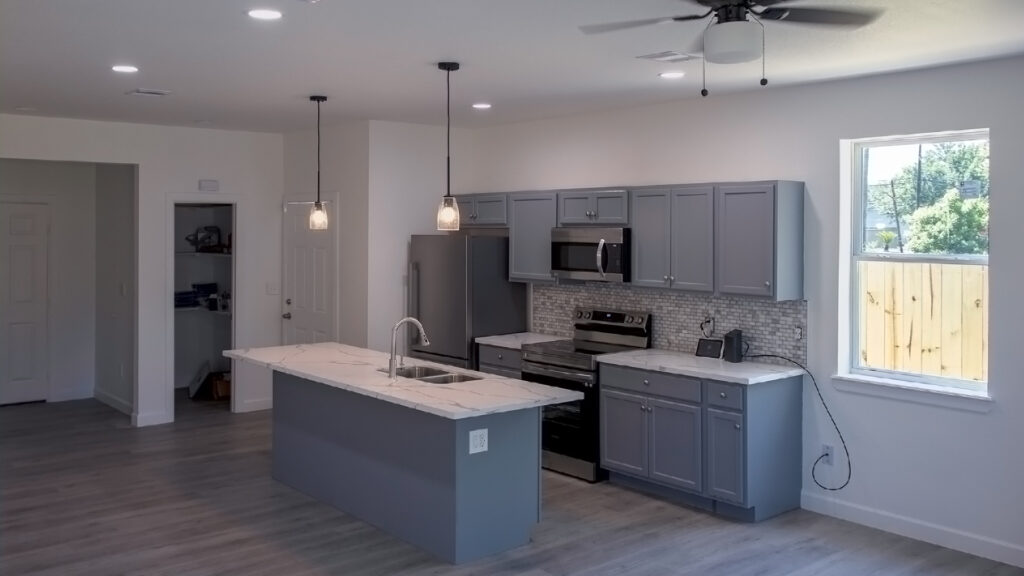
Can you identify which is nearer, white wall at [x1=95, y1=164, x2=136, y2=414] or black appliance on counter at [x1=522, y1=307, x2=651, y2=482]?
black appliance on counter at [x1=522, y1=307, x2=651, y2=482]

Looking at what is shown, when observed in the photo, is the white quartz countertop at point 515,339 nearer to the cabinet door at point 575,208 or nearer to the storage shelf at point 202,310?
the cabinet door at point 575,208

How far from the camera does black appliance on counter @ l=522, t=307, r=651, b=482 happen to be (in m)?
5.87

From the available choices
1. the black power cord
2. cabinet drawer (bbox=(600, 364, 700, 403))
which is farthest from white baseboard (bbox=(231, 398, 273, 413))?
the black power cord

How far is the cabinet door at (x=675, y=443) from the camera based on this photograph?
17.2 feet

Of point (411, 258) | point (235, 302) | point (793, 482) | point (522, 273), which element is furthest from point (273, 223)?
point (793, 482)

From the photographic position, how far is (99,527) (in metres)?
4.96

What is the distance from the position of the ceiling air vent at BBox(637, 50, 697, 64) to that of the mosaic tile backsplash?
1.62 meters

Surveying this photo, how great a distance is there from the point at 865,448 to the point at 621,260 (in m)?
1.88

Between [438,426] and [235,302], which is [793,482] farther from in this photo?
[235,302]

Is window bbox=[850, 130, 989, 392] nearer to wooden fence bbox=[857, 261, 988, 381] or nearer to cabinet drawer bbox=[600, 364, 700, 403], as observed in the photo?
wooden fence bbox=[857, 261, 988, 381]

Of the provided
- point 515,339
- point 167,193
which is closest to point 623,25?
point 515,339

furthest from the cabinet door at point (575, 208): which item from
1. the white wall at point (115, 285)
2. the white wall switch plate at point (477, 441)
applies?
the white wall at point (115, 285)

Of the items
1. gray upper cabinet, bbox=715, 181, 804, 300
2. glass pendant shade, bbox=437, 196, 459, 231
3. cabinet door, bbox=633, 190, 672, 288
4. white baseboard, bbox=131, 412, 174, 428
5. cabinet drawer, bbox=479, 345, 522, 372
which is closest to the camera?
glass pendant shade, bbox=437, 196, 459, 231

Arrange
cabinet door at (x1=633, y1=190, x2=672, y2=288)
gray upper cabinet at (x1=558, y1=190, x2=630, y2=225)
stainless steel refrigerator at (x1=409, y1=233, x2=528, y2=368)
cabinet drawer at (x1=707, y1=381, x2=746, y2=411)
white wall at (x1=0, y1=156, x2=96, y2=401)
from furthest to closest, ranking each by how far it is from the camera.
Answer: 1. white wall at (x1=0, y1=156, x2=96, y2=401)
2. stainless steel refrigerator at (x1=409, y1=233, x2=528, y2=368)
3. gray upper cabinet at (x1=558, y1=190, x2=630, y2=225)
4. cabinet door at (x1=633, y1=190, x2=672, y2=288)
5. cabinet drawer at (x1=707, y1=381, x2=746, y2=411)
